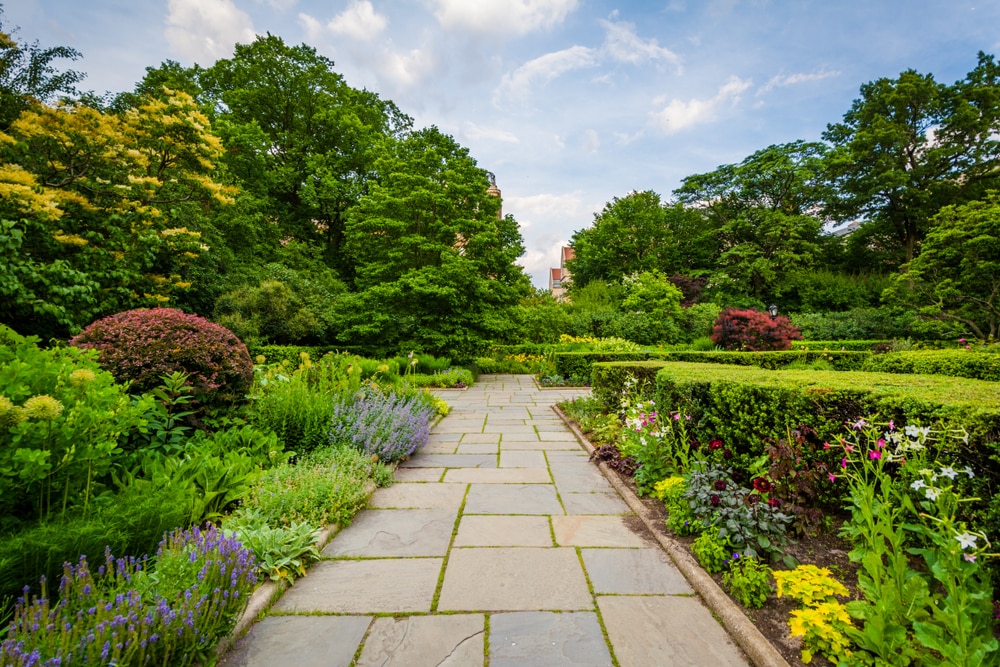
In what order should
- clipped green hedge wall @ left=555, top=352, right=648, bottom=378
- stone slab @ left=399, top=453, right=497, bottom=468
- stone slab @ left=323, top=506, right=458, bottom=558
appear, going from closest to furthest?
stone slab @ left=323, top=506, right=458, bottom=558 < stone slab @ left=399, top=453, right=497, bottom=468 < clipped green hedge wall @ left=555, top=352, right=648, bottom=378

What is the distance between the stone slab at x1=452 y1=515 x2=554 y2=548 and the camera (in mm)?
2568

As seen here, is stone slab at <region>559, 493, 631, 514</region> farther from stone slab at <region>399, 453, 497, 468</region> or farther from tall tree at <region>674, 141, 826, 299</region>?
tall tree at <region>674, 141, 826, 299</region>

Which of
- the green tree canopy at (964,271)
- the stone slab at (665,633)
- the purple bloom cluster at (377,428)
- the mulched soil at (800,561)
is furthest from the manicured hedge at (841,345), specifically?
the stone slab at (665,633)

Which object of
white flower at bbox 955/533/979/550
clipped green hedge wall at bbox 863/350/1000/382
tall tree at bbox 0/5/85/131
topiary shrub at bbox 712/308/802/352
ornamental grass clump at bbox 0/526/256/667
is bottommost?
ornamental grass clump at bbox 0/526/256/667

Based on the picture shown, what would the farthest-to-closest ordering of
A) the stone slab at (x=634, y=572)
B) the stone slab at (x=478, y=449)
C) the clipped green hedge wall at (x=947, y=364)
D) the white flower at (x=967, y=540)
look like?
the stone slab at (x=478, y=449), the clipped green hedge wall at (x=947, y=364), the stone slab at (x=634, y=572), the white flower at (x=967, y=540)

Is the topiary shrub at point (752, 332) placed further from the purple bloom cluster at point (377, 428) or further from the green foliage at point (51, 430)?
the green foliage at point (51, 430)

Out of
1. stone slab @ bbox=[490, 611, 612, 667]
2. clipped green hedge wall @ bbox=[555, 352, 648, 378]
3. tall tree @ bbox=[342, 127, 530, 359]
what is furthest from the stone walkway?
tall tree @ bbox=[342, 127, 530, 359]

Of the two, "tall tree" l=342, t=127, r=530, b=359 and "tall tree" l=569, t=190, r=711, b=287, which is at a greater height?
"tall tree" l=569, t=190, r=711, b=287

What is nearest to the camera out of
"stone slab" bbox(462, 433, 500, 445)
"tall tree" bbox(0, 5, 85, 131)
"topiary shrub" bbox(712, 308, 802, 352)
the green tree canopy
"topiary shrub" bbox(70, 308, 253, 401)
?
"topiary shrub" bbox(70, 308, 253, 401)

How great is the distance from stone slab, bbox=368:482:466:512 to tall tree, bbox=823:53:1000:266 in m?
26.2

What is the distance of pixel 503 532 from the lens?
8.93 ft

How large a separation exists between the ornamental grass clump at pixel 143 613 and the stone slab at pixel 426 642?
22.8 inches

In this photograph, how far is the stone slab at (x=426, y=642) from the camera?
158 centimetres

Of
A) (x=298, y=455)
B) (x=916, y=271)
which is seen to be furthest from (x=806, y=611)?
(x=916, y=271)
